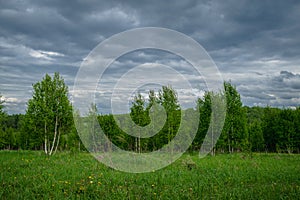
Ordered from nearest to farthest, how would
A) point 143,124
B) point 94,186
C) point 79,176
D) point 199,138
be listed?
point 94,186
point 79,176
point 143,124
point 199,138

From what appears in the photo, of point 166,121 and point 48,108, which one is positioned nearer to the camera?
point 48,108

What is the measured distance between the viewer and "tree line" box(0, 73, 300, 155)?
25.6m

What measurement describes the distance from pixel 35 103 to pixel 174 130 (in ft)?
46.2

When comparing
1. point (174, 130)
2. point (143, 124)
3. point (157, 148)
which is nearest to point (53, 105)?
point (143, 124)

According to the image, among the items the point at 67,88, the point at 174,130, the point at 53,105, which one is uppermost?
the point at 67,88

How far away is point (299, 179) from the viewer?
35.2 feet

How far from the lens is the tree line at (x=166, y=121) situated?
2562 centimetres

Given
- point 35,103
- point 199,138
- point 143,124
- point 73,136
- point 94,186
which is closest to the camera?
point 94,186

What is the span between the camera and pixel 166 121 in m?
29.6

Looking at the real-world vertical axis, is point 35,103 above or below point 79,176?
above

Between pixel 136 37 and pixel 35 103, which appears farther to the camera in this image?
pixel 35 103

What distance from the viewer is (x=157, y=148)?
36.2 meters

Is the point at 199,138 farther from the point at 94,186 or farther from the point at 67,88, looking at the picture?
the point at 94,186

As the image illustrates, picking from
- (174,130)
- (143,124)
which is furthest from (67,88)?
(174,130)
